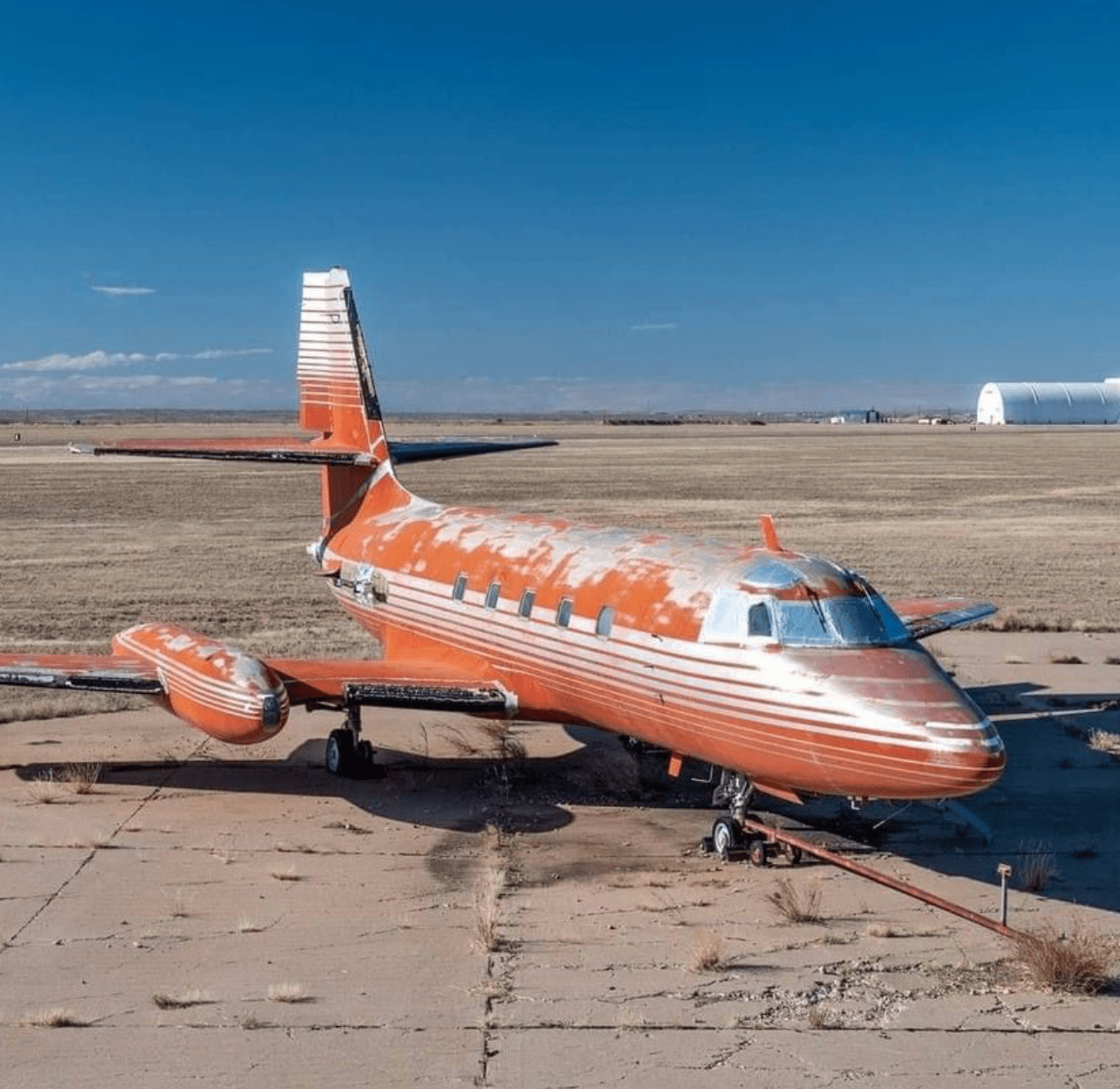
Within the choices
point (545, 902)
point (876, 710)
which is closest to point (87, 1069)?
point (545, 902)

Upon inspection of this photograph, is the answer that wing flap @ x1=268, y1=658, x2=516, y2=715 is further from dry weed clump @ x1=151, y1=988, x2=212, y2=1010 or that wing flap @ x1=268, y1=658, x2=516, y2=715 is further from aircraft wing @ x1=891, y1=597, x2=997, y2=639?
aircraft wing @ x1=891, y1=597, x2=997, y2=639

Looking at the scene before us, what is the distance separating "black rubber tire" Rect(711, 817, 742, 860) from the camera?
14.7 metres

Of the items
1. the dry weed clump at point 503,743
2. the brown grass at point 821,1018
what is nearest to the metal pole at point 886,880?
the brown grass at point 821,1018

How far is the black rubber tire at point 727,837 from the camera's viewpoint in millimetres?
14656

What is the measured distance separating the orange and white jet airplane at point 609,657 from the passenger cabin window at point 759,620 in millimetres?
20

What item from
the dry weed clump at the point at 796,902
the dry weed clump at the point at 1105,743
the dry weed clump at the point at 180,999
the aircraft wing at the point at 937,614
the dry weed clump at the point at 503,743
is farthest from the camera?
the aircraft wing at the point at 937,614

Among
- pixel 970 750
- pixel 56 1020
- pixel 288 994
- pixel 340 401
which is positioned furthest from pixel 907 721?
pixel 340 401

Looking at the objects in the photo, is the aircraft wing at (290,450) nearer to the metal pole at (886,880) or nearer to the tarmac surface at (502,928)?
the tarmac surface at (502,928)

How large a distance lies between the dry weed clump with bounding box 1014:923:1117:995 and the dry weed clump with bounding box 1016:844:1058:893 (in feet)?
7.08

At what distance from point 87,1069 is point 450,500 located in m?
56.6

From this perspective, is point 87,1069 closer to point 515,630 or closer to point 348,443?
point 515,630

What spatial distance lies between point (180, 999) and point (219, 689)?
5312 millimetres

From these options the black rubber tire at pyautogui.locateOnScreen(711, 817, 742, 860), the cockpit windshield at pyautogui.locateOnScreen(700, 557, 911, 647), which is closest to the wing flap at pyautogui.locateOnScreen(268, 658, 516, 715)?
the black rubber tire at pyautogui.locateOnScreen(711, 817, 742, 860)

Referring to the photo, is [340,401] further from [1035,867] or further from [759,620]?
Result: [1035,867]
